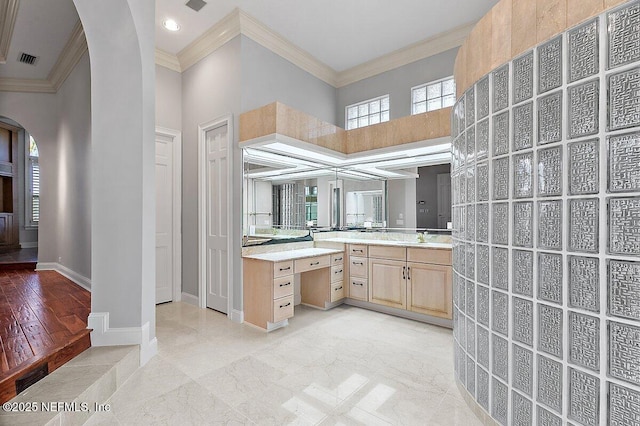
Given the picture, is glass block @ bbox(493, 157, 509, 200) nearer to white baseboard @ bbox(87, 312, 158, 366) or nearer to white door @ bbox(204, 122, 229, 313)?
white baseboard @ bbox(87, 312, 158, 366)

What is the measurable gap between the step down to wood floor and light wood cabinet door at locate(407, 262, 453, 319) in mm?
2814

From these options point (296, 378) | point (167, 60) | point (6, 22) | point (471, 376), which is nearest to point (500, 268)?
point (471, 376)

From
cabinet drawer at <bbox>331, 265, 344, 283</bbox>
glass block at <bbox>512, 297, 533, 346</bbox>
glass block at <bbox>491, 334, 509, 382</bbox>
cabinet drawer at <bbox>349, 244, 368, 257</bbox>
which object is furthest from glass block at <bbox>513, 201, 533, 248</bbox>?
cabinet drawer at <bbox>331, 265, 344, 283</bbox>

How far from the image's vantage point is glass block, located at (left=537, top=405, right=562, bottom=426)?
141 cm

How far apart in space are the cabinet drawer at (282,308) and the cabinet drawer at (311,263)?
0.35 metres

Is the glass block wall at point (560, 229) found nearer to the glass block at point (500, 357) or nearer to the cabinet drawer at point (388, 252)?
the glass block at point (500, 357)

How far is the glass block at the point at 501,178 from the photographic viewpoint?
1.63 m

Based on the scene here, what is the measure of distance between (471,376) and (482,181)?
1.22 m

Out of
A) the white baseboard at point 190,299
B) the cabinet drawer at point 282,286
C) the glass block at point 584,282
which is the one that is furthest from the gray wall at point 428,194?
the white baseboard at point 190,299

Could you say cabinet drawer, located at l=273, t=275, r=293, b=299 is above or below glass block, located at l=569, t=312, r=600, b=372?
below

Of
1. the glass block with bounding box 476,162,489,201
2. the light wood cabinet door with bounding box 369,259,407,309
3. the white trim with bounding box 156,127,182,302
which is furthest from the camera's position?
the white trim with bounding box 156,127,182,302

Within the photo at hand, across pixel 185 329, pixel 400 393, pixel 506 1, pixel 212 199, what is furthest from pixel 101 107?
pixel 400 393

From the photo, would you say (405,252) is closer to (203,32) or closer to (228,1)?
(228,1)

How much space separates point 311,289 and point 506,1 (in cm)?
358
